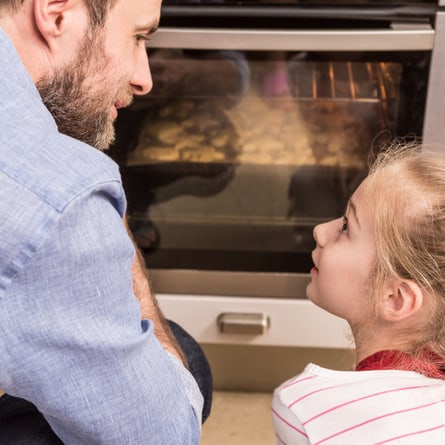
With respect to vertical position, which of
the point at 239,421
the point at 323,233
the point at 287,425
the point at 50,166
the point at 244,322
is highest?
the point at 50,166

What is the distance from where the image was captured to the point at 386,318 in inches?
38.1

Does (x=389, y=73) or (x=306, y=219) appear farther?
(x=306, y=219)

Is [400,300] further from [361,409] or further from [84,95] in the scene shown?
[84,95]

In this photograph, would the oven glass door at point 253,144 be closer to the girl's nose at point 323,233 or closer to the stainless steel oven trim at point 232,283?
the stainless steel oven trim at point 232,283

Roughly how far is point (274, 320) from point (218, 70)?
1.70ft

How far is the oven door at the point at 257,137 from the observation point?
4.34 ft

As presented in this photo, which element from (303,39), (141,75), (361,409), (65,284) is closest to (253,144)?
(303,39)

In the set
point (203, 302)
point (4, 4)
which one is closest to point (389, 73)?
point (203, 302)

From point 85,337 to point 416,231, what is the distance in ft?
1.43

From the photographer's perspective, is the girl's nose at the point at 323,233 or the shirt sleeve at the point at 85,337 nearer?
the shirt sleeve at the point at 85,337

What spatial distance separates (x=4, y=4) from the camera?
34.1 inches

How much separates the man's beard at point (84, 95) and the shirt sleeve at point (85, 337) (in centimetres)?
24

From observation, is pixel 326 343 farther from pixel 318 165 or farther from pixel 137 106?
pixel 137 106

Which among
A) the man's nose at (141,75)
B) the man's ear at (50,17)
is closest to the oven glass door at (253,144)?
the man's nose at (141,75)
